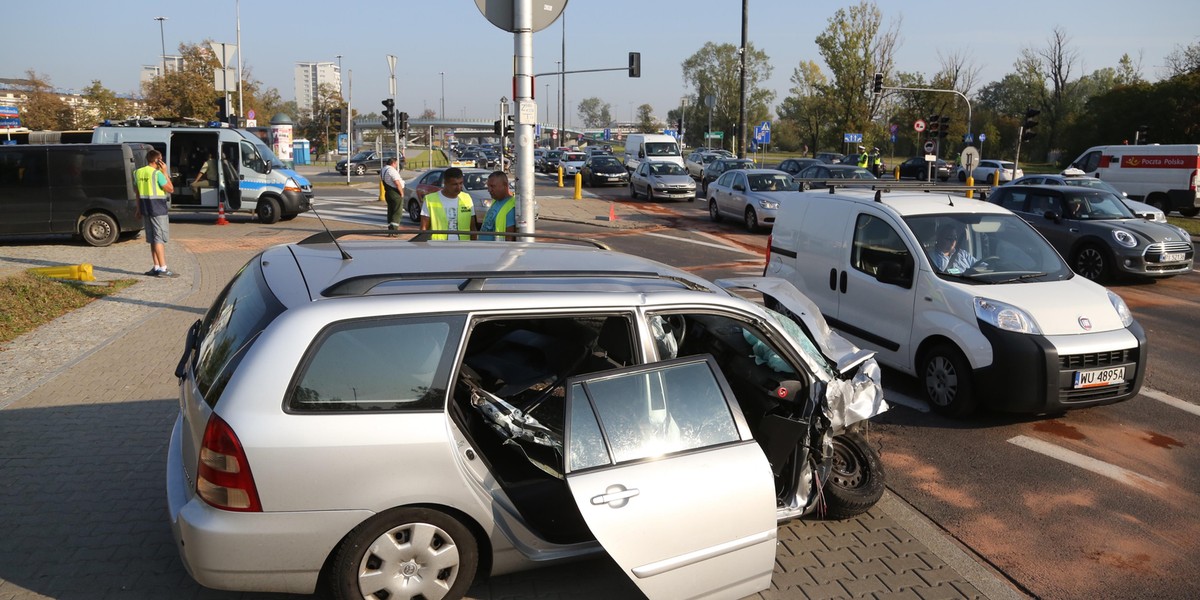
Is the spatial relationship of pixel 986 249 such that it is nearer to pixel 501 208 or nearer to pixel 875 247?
pixel 875 247

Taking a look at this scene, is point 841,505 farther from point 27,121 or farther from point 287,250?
point 27,121

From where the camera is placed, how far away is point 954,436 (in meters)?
6.49

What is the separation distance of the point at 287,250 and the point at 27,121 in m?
58.4

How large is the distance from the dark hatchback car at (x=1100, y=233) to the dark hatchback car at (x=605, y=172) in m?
23.7

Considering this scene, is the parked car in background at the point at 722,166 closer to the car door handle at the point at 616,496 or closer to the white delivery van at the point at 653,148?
the white delivery van at the point at 653,148

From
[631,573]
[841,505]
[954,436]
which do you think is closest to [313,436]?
[631,573]

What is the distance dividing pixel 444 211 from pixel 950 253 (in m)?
5.15

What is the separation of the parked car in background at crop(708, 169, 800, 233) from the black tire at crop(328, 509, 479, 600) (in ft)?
59.0

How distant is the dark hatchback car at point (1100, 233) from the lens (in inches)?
535

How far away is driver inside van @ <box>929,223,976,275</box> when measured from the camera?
7.25 meters

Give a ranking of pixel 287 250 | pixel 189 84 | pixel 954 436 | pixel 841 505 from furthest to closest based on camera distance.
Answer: pixel 189 84 < pixel 954 436 < pixel 841 505 < pixel 287 250

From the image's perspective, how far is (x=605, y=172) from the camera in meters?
37.4

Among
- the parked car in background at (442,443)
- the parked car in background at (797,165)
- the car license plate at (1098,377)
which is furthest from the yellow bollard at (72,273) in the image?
the parked car in background at (797,165)

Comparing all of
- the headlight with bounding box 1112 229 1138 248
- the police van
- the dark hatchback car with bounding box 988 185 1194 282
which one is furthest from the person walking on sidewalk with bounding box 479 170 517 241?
the police van
